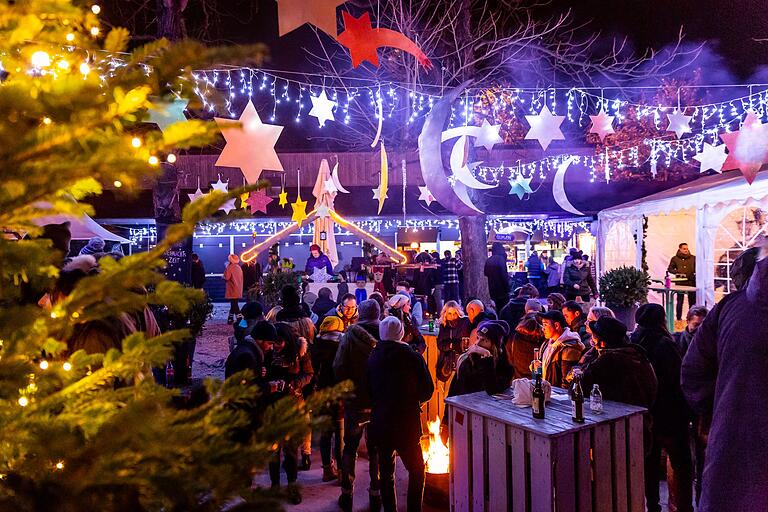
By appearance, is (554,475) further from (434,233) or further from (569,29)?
(434,233)

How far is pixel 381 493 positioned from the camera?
4297 millimetres

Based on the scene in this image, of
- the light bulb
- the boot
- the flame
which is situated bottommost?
the boot

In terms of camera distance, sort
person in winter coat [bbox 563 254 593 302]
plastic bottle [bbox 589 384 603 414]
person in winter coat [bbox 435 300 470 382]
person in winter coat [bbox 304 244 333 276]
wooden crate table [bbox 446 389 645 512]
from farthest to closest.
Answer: person in winter coat [bbox 563 254 593 302] → person in winter coat [bbox 304 244 333 276] → person in winter coat [bbox 435 300 470 382] → plastic bottle [bbox 589 384 603 414] → wooden crate table [bbox 446 389 645 512]

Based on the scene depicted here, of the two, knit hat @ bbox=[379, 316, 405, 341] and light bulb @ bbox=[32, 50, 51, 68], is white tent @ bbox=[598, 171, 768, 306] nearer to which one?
knit hat @ bbox=[379, 316, 405, 341]

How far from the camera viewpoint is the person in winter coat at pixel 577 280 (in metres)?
12.1

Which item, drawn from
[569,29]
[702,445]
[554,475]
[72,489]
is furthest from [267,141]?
[569,29]

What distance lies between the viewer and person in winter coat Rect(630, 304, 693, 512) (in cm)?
418

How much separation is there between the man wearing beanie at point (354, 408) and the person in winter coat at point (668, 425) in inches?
92.9

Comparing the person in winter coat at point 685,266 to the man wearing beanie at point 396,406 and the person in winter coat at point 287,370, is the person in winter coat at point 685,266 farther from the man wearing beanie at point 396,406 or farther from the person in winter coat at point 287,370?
the person in winter coat at point 287,370

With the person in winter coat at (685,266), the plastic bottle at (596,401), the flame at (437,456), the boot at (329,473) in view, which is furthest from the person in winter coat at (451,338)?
the person in winter coat at (685,266)

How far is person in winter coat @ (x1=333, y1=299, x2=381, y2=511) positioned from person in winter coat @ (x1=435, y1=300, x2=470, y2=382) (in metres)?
1.26

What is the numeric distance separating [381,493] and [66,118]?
4015 millimetres

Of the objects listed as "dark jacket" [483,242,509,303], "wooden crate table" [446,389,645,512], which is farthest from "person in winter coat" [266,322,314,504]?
"dark jacket" [483,242,509,303]

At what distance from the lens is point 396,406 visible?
4.09 meters
